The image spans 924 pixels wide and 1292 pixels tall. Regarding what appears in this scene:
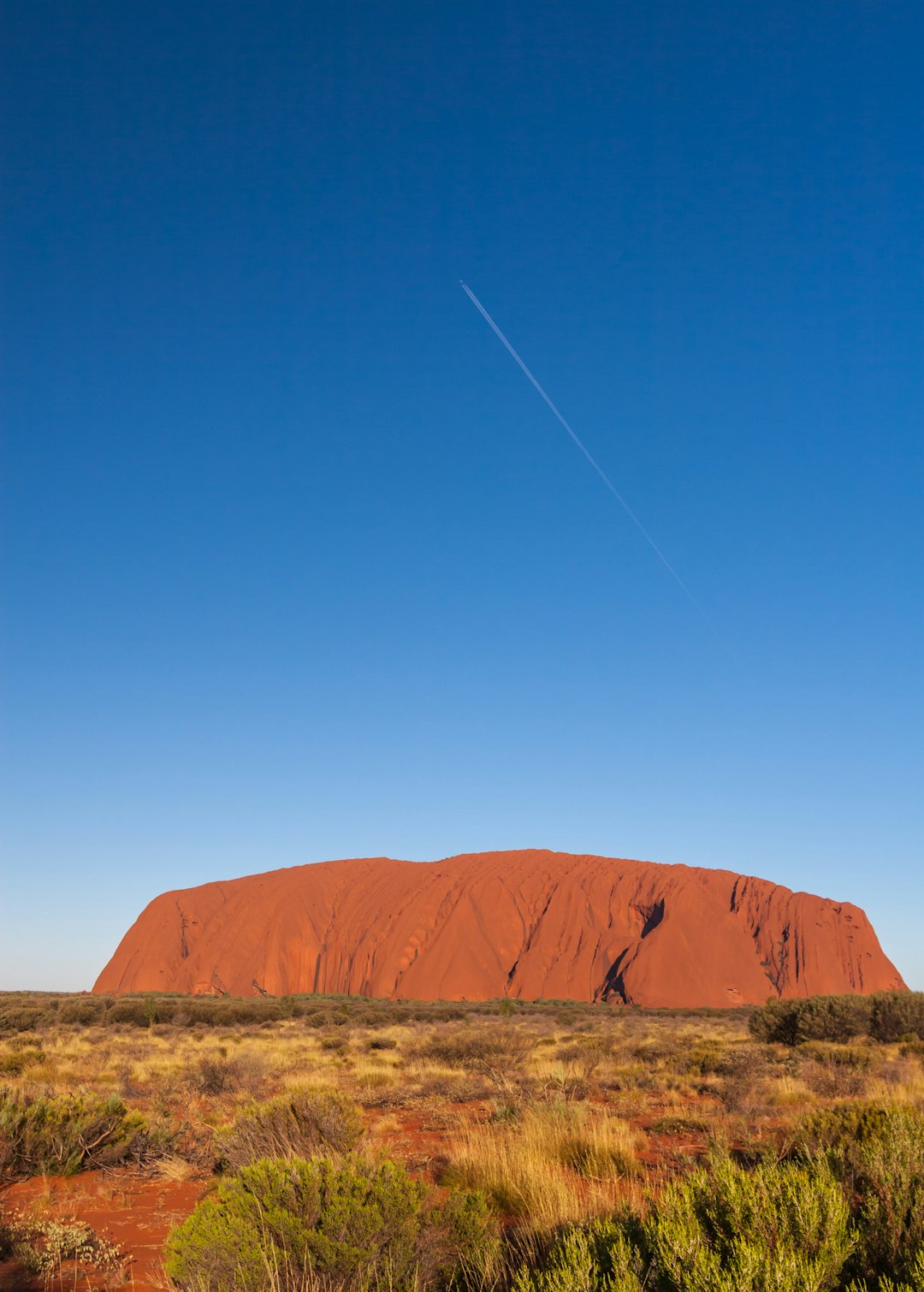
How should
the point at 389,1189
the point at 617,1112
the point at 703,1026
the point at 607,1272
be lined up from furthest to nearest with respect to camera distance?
the point at 703,1026
the point at 617,1112
the point at 389,1189
the point at 607,1272

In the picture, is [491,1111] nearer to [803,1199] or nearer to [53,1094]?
[53,1094]

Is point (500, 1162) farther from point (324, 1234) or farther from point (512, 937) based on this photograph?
point (512, 937)

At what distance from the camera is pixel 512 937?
79062 mm

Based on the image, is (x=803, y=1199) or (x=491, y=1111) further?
(x=491, y=1111)

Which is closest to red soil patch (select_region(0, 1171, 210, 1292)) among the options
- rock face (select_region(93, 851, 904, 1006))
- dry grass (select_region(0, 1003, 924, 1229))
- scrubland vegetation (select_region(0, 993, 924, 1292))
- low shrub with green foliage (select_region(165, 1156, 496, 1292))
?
scrubland vegetation (select_region(0, 993, 924, 1292))

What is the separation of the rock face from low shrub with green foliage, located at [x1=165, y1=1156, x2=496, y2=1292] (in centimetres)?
6949

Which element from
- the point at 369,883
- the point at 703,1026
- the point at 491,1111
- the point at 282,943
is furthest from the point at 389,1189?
the point at 369,883

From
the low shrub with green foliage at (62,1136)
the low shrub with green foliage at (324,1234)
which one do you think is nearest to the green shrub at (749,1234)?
the low shrub with green foliage at (324,1234)

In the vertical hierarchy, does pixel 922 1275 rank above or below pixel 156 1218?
above

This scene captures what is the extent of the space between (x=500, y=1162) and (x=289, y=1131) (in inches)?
76.1

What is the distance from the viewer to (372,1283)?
421 cm

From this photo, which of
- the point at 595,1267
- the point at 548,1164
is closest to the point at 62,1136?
the point at 548,1164

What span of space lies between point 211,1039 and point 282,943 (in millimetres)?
61670

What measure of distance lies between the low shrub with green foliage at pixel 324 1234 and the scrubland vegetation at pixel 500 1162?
14mm
